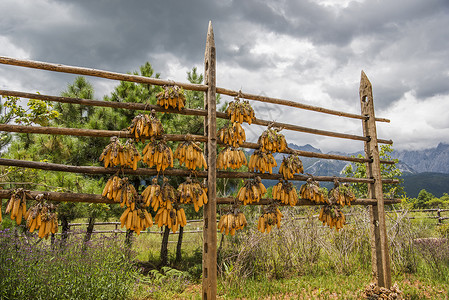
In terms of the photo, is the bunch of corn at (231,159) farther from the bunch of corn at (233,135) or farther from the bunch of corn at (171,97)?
the bunch of corn at (171,97)

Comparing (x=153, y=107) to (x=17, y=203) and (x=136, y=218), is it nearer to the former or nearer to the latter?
(x=136, y=218)

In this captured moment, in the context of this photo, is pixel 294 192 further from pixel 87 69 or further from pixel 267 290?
pixel 87 69

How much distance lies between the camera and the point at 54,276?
12.6ft

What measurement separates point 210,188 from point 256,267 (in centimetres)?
372

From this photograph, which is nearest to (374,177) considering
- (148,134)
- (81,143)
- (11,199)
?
(148,134)

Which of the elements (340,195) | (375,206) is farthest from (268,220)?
(375,206)

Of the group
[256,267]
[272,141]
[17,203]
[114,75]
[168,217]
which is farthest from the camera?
[256,267]

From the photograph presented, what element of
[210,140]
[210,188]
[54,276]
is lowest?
[54,276]

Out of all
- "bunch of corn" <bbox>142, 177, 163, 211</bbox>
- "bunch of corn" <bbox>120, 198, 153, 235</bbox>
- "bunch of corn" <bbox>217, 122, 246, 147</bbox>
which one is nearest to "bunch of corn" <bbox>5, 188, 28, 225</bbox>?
"bunch of corn" <bbox>120, 198, 153, 235</bbox>

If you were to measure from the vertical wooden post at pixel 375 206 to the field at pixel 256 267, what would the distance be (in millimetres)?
605

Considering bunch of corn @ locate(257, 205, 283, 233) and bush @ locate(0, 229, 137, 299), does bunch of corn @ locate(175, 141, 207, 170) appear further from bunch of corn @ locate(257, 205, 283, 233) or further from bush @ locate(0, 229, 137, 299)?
bush @ locate(0, 229, 137, 299)

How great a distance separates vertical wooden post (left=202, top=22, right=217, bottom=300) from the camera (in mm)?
3188

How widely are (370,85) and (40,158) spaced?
23.7 ft

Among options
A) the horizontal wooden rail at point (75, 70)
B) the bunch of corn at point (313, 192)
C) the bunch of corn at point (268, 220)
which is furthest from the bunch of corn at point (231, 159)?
the bunch of corn at point (313, 192)
